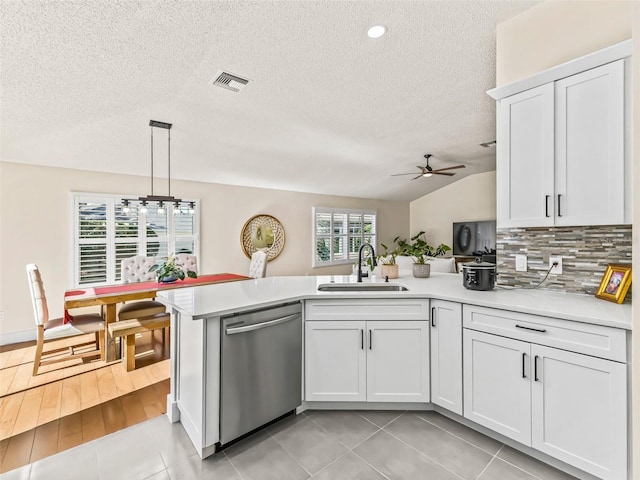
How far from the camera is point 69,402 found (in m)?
2.42

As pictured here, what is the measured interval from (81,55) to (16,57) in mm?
408

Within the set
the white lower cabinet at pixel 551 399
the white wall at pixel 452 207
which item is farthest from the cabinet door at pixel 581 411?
the white wall at pixel 452 207

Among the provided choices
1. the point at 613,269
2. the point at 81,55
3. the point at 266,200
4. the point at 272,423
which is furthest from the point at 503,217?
the point at 266,200

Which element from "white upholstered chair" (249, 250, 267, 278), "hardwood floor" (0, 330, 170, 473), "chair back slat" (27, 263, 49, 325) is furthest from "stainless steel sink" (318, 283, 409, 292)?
"chair back slat" (27, 263, 49, 325)

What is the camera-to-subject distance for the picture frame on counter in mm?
1694

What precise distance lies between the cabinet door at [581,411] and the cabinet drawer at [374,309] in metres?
0.69

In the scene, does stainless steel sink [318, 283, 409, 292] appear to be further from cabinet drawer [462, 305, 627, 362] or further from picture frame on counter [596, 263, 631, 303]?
picture frame on counter [596, 263, 631, 303]

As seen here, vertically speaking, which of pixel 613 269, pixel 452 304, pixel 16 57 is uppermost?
pixel 16 57

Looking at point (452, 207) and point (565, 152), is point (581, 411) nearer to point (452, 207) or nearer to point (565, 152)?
point (565, 152)

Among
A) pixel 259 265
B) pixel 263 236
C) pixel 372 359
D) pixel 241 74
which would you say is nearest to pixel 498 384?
pixel 372 359

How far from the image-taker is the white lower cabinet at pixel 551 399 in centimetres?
143

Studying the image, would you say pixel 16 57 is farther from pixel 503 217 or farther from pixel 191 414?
pixel 503 217

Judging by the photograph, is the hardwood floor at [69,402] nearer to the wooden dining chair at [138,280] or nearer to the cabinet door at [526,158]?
the wooden dining chair at [138,280]

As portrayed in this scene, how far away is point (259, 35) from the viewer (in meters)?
2.25
